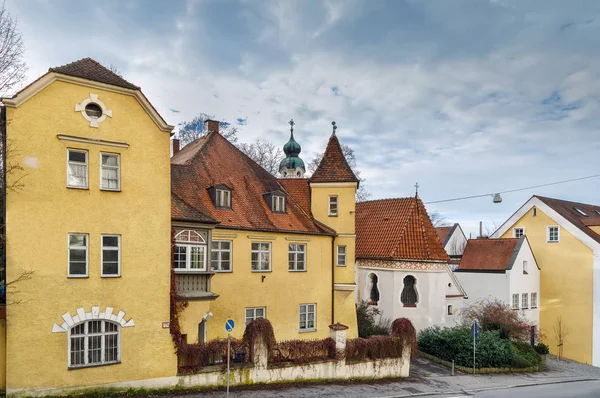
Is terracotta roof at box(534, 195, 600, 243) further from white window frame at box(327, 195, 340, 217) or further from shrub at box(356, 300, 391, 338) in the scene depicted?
white window frame at box(327, 195, 340, 217)

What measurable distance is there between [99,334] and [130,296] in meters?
1.31

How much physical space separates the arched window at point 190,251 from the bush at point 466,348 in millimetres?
13690

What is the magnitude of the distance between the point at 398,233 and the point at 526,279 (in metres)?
11.9

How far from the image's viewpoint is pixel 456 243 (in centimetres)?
4481

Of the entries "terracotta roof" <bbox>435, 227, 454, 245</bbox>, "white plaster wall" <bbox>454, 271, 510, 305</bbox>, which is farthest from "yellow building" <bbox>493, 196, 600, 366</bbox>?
"terracotta roof" <bbox>435, 227, 454, 245</bbox>

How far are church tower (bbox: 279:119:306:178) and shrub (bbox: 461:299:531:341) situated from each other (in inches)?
680

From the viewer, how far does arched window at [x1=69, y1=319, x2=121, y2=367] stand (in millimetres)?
12977

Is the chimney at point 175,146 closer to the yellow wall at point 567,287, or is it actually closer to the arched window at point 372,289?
the arched window at point 372,289

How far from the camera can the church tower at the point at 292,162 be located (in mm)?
39562

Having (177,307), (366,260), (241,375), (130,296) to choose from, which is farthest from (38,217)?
(366,260)

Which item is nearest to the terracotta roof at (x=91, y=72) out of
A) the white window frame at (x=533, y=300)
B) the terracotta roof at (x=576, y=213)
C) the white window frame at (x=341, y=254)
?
the white window frame at (x=341, y=254)

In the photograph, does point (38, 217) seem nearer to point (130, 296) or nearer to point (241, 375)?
point (130, 296)

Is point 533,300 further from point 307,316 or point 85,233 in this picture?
point 85,233

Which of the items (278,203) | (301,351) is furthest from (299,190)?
(301,351)
